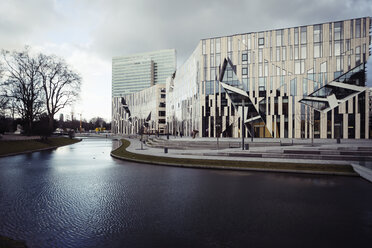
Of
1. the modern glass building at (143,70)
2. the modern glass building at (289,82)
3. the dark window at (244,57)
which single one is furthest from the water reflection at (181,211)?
the modern glass building at (143,70)

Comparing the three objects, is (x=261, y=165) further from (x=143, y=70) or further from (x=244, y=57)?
(x=143, y=70)

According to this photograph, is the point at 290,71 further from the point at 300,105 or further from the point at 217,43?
the point at 217,43

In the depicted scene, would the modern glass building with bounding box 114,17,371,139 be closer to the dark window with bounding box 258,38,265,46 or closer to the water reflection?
the dark window with bounding box 258,38,265,46

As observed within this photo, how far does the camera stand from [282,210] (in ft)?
22.1

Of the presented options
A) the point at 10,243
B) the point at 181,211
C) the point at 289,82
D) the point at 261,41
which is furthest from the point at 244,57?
the point at 10,243

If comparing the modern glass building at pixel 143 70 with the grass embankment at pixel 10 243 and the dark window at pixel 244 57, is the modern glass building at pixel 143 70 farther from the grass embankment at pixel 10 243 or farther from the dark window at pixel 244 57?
the grass embankment at pixel 10 243

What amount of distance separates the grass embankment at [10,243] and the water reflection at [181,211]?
0.71 ft

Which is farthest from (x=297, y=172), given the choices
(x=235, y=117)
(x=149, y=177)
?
(x=235, y=117)

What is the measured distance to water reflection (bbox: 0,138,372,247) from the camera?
4.93 meters

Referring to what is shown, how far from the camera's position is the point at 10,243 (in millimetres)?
4488

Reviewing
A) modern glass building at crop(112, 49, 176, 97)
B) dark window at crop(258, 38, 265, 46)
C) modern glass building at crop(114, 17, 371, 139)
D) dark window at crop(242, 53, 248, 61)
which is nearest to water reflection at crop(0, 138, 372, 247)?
modern glass building at crop(114, 17, 371, 139)

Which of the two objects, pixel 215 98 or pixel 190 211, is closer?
pixel 190 211

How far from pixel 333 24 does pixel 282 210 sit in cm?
4551

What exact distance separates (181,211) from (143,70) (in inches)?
6389
